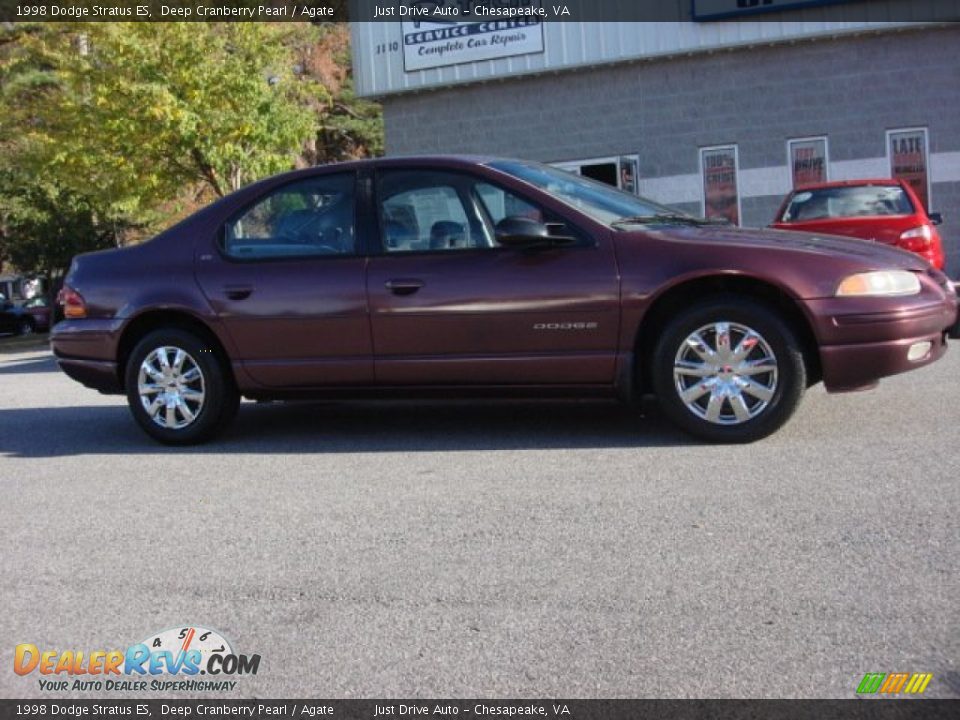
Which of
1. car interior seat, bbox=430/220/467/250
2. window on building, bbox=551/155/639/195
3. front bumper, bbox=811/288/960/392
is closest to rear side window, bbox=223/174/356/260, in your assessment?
car interior seat, bbox=430/220/467/250

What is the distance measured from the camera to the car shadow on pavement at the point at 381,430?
6090mm

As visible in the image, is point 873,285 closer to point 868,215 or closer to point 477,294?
point 477,294

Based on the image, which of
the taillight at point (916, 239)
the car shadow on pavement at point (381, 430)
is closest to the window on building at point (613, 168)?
the taillight at point (916, 239)

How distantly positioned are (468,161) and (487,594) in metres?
3.13

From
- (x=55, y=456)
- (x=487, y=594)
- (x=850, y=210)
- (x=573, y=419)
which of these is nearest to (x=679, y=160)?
(x=850, y=210)

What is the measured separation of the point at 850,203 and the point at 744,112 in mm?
7413

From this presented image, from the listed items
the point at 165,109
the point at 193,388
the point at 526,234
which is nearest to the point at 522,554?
the point at 526,234

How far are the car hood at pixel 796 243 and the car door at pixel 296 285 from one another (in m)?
1.74

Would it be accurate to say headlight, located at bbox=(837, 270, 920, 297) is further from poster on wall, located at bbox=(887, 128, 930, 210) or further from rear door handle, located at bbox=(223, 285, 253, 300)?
poster on wall, located at bbox=(887, 128, 930, 210)

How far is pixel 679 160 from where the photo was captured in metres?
18.5

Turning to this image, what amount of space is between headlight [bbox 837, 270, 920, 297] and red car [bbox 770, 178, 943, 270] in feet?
15.5

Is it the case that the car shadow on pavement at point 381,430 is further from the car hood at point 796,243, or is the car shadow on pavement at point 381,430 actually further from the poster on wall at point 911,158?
the poster on wall at point 911,158

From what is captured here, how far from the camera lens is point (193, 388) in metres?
6.49

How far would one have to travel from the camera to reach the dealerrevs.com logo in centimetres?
314
